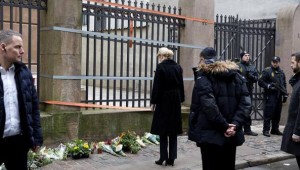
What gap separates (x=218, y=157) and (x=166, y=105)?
7.06 ft

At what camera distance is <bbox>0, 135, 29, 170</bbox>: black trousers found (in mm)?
4098

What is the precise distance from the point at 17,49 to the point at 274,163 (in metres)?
5.40

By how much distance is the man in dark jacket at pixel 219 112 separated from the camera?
15.6ft

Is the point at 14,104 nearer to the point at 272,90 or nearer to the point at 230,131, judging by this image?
the point at 230,131

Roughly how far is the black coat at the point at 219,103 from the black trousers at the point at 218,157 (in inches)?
4.9

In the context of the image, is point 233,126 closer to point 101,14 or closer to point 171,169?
point 171,169

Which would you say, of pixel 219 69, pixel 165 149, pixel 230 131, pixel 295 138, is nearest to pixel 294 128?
pixel 295 138

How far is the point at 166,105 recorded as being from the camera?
6957 millimetres

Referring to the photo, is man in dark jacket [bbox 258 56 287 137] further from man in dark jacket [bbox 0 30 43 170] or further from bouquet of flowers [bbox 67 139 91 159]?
man in dark jacket [bbox 0 30 43 170]

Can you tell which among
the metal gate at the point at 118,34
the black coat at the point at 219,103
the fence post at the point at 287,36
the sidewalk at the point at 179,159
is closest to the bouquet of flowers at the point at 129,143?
the sidewalk at the point at 179,159

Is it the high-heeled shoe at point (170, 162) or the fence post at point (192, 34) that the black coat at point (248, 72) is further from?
the high-heeled shoe at point (170, 162)

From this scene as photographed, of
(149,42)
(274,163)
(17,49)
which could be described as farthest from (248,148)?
(17,49)

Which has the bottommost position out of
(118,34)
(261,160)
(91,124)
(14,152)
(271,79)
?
(261,160)

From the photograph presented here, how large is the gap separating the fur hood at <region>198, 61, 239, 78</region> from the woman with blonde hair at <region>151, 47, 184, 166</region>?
2.01 metres
